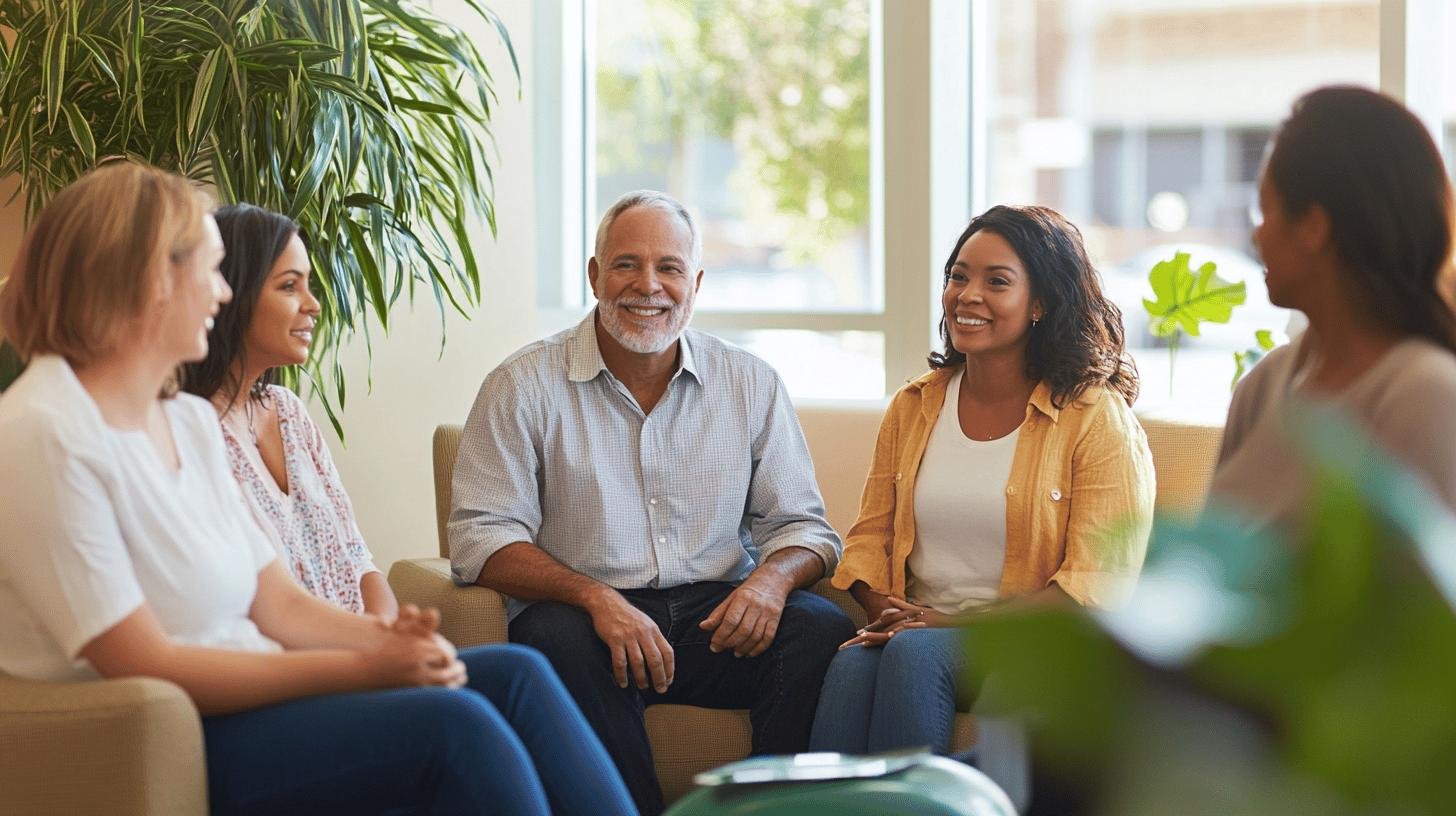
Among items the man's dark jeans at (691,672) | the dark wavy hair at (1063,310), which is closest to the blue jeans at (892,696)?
the man's dark jeans at (691,672)

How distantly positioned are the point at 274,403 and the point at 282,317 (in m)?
0.18

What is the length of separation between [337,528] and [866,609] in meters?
1.00

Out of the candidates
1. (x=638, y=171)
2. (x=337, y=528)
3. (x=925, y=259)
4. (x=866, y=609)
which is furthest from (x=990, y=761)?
(x=638, y=171)

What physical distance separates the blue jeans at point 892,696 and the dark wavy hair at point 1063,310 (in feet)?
1.82

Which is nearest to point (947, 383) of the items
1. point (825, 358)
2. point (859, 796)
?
point (825, 358)

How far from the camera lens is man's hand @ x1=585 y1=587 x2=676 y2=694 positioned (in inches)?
106

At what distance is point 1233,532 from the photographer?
0.40 m

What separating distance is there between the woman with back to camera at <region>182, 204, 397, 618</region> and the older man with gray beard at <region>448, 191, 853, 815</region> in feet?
1.35

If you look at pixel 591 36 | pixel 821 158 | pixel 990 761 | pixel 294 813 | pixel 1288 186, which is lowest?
pixel 294 813

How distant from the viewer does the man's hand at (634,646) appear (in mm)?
2695

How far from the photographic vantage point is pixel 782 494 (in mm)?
3082

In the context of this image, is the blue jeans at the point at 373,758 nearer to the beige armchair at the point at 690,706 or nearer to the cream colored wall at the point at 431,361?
the beige armchair at the point at 690,706

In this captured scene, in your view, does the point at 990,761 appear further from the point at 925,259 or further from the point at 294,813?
the point at 925,259

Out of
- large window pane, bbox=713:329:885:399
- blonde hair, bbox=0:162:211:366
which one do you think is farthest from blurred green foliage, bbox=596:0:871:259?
blonde hair, bbox=0:162:211:366
